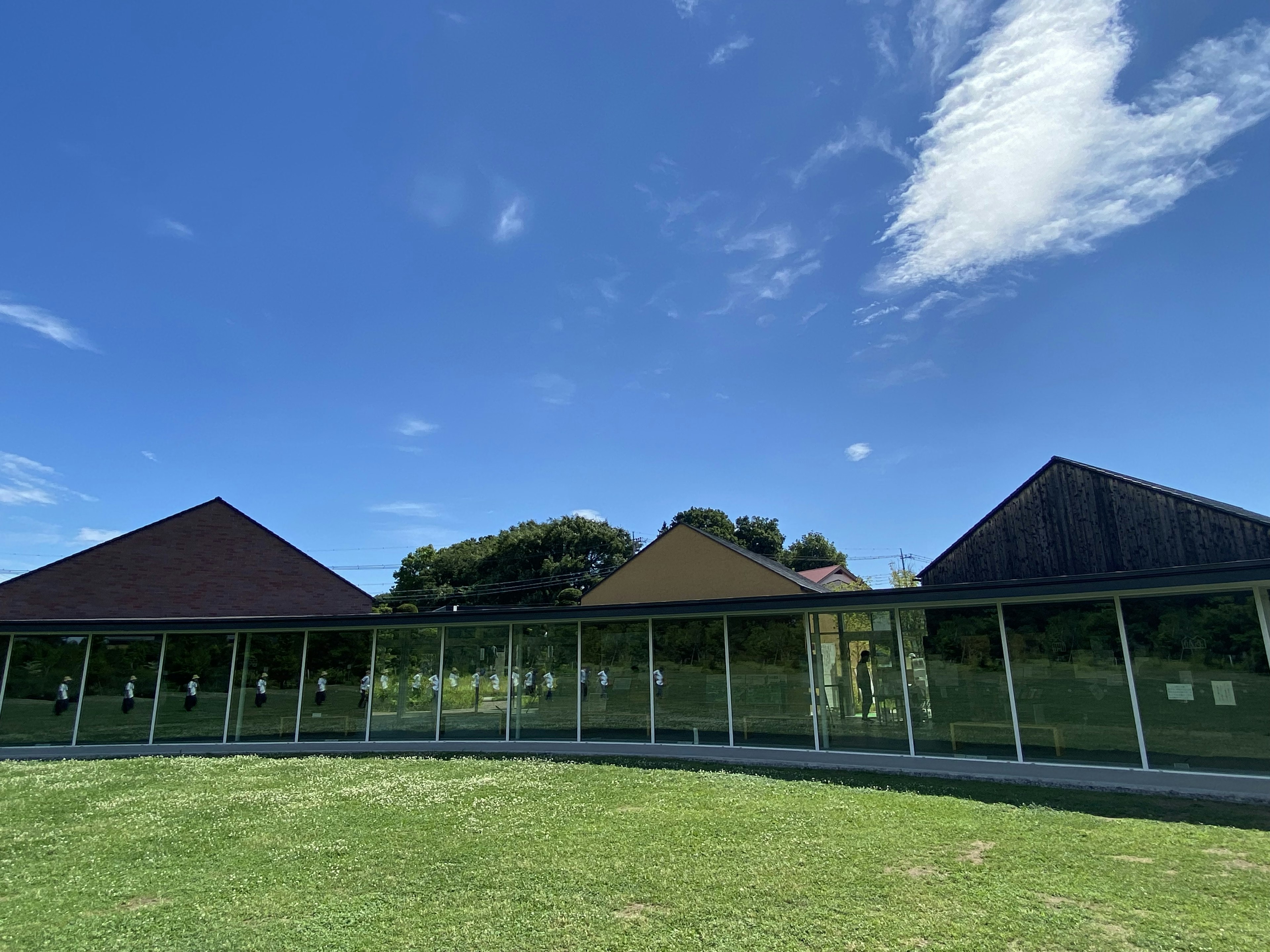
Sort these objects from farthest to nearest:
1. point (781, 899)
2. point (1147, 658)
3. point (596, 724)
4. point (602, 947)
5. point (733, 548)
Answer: point (733, 548) → point (596, 724) → point (1147, 658) → point (781, 899) → point (602, 947)

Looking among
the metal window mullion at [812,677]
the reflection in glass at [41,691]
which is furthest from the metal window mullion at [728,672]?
the reflection in glass at [41,691]

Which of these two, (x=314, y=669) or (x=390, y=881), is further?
(x=314, y=669)

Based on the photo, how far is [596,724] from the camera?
1531cm

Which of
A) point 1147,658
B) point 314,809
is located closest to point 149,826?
point 314,809

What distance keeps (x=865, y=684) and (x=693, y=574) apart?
16.2m

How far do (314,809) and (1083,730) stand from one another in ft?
36.6

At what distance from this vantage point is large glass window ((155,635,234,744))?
54.7ft

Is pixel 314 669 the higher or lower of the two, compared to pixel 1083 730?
higher

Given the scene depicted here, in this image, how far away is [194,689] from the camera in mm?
16875

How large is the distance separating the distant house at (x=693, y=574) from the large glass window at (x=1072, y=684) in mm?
14334

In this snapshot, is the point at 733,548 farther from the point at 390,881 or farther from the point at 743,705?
the point at 390,881

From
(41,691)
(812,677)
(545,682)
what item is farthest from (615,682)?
(41,691)

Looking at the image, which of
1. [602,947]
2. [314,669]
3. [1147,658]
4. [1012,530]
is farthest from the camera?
[1012,530]

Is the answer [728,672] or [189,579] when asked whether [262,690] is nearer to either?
[728,672]
